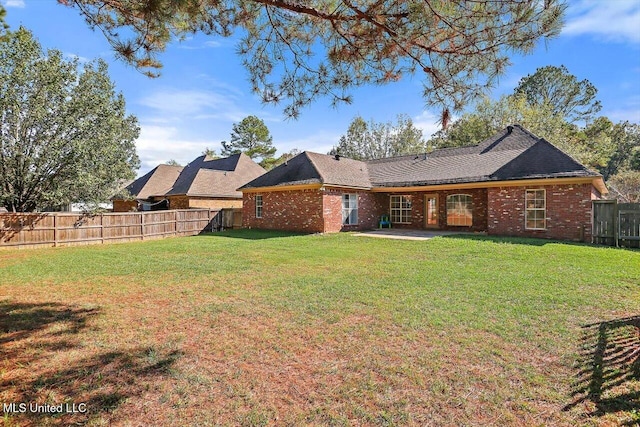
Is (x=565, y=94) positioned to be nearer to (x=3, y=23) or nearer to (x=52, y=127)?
(x=52, y=127)

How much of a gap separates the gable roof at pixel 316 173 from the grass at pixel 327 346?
9153mm

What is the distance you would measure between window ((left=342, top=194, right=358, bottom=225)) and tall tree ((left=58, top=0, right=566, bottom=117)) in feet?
37.1

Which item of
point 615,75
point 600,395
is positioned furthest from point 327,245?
point 615,75

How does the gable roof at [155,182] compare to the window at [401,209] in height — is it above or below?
above

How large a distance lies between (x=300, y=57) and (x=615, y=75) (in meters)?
18.5

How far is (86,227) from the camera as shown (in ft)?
45.0

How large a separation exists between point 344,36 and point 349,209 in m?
12.5

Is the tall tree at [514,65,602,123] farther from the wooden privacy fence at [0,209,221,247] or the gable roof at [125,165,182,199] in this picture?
the wooden privacy fence at [0,209,221,247]

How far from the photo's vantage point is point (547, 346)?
3627 mm

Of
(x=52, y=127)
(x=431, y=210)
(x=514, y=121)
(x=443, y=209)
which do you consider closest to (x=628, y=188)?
(x=514, y=121)

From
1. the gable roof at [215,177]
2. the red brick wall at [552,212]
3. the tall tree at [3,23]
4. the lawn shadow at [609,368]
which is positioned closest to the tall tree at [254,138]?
the gable roof at [215,177]

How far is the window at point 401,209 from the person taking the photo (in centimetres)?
1819

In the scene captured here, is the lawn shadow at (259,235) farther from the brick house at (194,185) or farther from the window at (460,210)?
the window at (460,210)

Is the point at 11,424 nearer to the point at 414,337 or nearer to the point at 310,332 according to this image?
the point at 310,332
